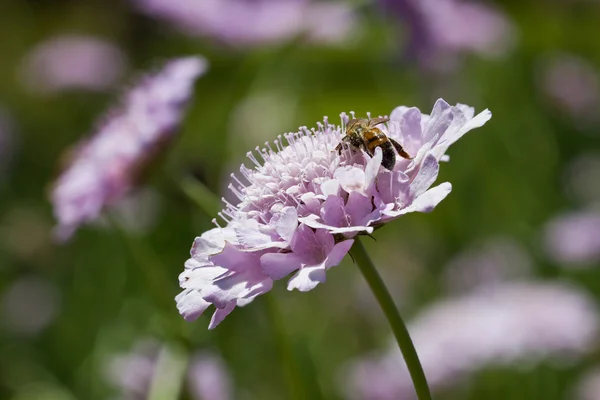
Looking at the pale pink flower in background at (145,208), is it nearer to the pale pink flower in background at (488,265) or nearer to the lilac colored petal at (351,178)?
the pale pink flower in background at (488,265)

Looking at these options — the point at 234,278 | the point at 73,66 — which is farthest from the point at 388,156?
the point at 73,66

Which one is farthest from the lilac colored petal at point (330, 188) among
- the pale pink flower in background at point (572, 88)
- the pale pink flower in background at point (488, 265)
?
the pale pink flower in background at point (572, 88)

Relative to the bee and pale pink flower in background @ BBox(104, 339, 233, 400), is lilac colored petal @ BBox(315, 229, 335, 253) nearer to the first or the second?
the bee

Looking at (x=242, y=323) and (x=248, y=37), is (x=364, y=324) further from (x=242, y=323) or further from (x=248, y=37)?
(x=248, y=37)

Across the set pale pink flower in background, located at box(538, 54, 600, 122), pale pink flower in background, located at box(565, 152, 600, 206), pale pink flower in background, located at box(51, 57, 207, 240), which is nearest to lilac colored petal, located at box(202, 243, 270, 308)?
pale pink flower in background, located at box(51, 57, 207, 240)

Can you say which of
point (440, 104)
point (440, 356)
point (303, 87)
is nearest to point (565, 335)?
point (440, 356)

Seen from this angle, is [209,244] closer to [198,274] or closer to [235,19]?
[198,274]
